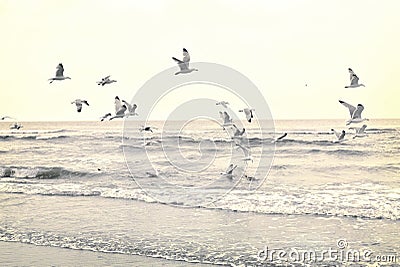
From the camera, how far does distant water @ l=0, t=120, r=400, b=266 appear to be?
6699mm

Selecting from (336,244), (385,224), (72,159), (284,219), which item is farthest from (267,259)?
(72,159)

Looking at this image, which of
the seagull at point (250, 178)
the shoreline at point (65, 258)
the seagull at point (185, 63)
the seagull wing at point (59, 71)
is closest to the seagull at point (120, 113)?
the seagull wing at point (59, 71)

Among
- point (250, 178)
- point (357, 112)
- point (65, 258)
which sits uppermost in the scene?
point (357, 112)

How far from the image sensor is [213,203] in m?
9.88

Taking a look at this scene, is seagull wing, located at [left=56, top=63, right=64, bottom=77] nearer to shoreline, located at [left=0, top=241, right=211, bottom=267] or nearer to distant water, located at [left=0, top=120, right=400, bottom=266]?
distant water, located at [left=0, top=120, right=400, bottom=266]

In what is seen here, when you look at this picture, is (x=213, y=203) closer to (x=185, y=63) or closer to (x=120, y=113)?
(x=185, y=63)

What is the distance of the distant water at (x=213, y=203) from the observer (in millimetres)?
6699

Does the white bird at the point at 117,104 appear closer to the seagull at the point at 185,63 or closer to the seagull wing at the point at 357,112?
the seagull at the point at 185,63

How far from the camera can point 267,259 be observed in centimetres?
596

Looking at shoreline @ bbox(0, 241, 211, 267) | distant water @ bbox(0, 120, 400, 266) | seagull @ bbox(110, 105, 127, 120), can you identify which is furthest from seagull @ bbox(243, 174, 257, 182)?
shoreline @ bbox(0, 241, 211, 267)

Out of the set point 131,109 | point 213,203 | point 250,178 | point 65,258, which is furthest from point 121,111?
point 65,258

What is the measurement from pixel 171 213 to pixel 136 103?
4.37 m

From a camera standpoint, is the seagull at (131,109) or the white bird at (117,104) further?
the seagull at (131,109)

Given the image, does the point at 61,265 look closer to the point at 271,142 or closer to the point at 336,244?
the point at 336,244
